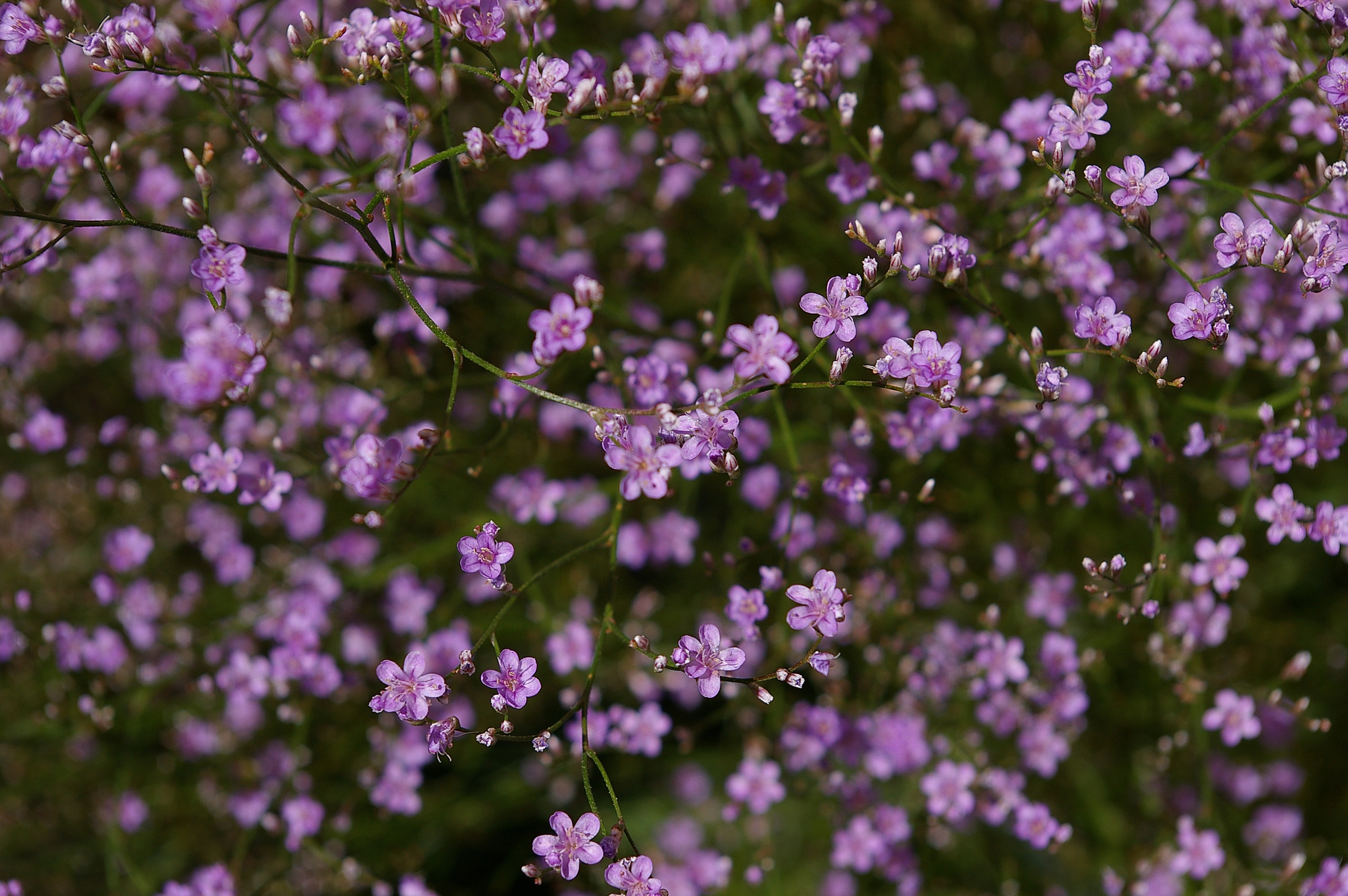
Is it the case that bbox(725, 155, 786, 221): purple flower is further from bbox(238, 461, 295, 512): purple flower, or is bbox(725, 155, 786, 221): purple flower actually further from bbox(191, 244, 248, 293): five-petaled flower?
bbox(238, 461, 295, 512): purple flower

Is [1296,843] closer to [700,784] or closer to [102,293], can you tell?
[700,784]

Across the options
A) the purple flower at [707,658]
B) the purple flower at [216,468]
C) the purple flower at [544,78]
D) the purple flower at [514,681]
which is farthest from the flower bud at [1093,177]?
the purple flower at [216,468]

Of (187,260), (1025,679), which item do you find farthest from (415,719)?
(187,260)

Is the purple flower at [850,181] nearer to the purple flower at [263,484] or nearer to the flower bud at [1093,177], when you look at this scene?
the flower bud at [1093,177]

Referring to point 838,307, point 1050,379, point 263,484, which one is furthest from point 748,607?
point 263,484

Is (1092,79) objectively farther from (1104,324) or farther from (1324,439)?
(1324,439)

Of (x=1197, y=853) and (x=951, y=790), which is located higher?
(x=951, y=790)

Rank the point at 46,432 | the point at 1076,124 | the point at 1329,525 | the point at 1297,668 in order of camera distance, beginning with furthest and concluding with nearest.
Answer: the point at 46,432, the point at 1297,668, the point at 1329,525, the point at 1076,124
